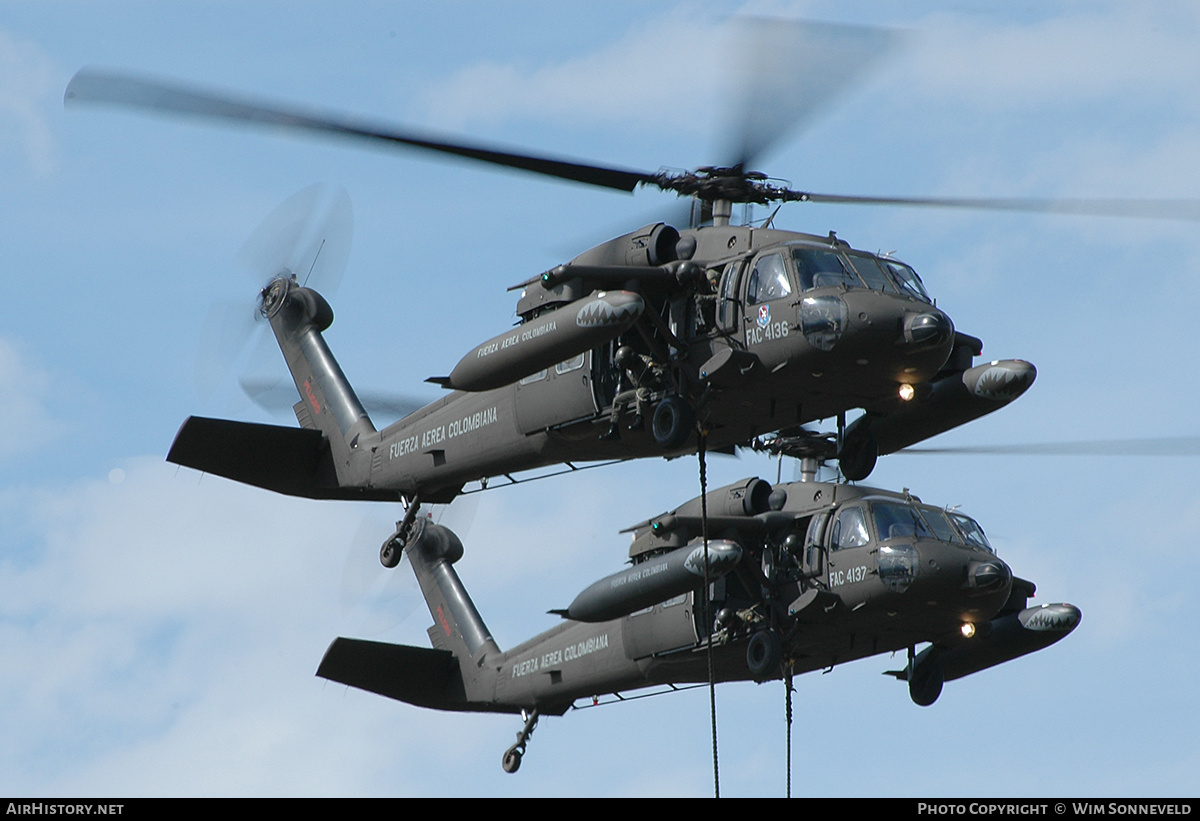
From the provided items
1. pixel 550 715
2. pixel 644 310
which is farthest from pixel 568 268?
pixel 550 715

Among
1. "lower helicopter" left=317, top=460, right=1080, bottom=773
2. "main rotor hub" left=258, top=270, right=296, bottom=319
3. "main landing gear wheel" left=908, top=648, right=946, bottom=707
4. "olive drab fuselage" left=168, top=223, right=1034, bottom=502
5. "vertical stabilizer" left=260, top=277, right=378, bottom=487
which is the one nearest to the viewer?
"olive drab fuselage" left=168, top=223, right=1034, bottom=502

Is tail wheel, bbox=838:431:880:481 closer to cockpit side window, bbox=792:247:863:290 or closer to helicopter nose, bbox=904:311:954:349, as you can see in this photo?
cockpit side window, bbox=792:247:863:290

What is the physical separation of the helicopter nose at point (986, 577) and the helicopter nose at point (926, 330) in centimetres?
487

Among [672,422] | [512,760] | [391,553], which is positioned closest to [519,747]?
[512,760]

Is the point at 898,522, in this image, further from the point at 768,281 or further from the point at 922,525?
the point at 768,281

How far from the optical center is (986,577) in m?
21.8

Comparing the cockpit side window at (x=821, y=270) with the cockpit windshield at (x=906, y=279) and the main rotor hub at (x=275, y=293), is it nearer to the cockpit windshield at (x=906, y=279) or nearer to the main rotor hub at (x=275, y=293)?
the cockpit windshield at (x=906, y=279)

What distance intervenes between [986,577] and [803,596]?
95.0 inches

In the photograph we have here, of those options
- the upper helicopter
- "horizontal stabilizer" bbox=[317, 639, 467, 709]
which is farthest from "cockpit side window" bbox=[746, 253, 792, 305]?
"horizontal stabilizer" bbox=[317, 639, 467, 709]

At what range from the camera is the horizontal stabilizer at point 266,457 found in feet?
80.0

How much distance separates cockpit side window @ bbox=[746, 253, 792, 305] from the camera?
61.4ft

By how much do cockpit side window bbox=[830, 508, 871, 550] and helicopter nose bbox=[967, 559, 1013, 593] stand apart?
1.44 meters
